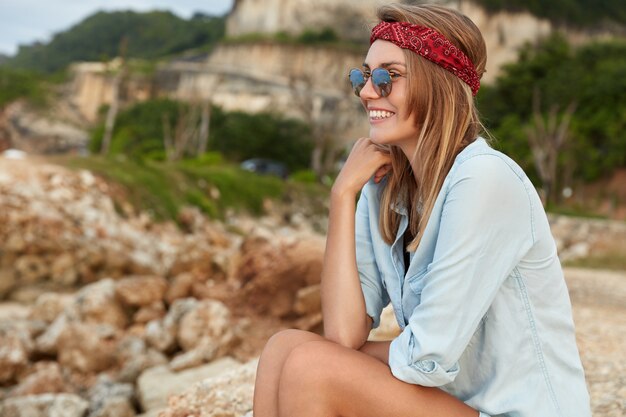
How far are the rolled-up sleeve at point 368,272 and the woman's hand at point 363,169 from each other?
75 millimetres

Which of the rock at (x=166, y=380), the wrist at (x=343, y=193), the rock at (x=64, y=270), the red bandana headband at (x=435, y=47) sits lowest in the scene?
the rock at (x=64, y=270)

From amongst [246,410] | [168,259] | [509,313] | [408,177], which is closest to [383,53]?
[408,177]

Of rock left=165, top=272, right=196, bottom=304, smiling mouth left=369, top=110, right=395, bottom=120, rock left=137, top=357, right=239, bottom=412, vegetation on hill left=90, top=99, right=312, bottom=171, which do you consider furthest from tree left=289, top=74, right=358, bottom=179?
smiling mouth left=369, top=110, right=395, bottom=120

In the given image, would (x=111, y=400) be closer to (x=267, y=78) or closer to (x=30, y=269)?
(x=30, y=269)

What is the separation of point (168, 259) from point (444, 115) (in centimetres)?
937

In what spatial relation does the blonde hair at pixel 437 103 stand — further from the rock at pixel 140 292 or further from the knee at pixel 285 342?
the rock at pixel 140 292

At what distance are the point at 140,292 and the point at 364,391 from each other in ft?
18.6

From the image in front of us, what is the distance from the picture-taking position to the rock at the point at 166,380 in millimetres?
4414

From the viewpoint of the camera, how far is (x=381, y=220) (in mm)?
2064

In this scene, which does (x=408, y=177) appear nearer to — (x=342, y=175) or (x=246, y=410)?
(x=342, y=175)

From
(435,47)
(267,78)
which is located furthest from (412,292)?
(267,78)

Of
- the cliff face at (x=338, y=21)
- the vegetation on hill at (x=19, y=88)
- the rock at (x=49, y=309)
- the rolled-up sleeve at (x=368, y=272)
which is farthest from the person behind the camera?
the cliff face at (x=338, y=21)

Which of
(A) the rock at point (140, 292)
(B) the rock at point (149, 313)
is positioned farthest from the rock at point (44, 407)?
(A) the rock at point (140, 292)

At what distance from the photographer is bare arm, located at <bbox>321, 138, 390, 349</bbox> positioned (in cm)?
204
